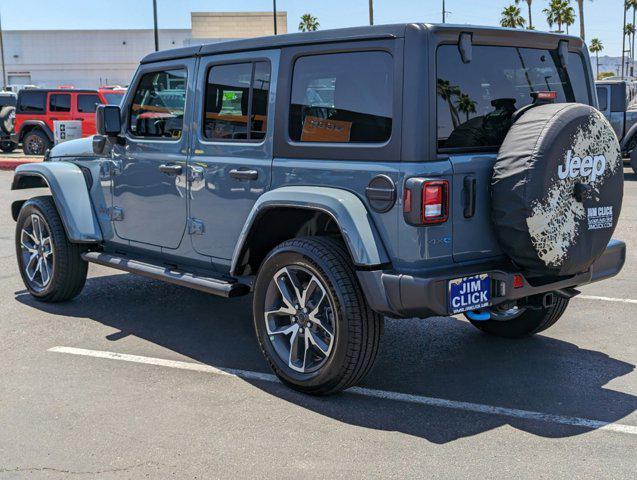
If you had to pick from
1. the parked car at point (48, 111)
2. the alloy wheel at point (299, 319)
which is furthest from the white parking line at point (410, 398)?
the parked car at point (48, 111)

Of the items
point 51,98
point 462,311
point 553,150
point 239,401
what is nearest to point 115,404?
point 239,401

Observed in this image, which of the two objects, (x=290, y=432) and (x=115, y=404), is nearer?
(x=290, y=432)

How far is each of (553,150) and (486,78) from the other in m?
0.61

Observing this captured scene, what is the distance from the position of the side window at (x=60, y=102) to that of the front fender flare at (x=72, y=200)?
→ 1604 centimetres

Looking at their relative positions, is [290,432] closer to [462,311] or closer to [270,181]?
[462,311]

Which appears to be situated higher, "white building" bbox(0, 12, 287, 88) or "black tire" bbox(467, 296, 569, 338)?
"white building" bbox(0, 12, 287, 88)

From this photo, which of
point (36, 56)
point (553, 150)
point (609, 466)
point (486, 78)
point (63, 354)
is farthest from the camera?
point (36, 56)

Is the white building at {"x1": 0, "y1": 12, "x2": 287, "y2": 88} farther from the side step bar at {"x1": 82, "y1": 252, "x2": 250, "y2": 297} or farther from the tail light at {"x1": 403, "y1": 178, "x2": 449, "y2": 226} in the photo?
the tail light at {"x1": 403, "y1": 178, "x2": 449, "y2": 226}

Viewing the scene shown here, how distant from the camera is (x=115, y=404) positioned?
431 cm

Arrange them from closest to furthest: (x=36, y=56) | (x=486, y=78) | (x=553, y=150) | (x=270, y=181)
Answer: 1. (x=553, y=150)
2. (x=486, y=78)
3. (x=270, y=181)
4. (x=36, y=56)

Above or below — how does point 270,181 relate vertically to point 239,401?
above

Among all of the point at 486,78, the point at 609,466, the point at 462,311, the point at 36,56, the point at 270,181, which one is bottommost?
the point at 609,466

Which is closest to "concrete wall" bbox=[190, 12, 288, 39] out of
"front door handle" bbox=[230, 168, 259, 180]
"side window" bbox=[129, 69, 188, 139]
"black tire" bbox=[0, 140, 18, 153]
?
"black tire" bbox=[0, 140, 18, 153]

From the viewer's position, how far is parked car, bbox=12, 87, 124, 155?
2128 cm
